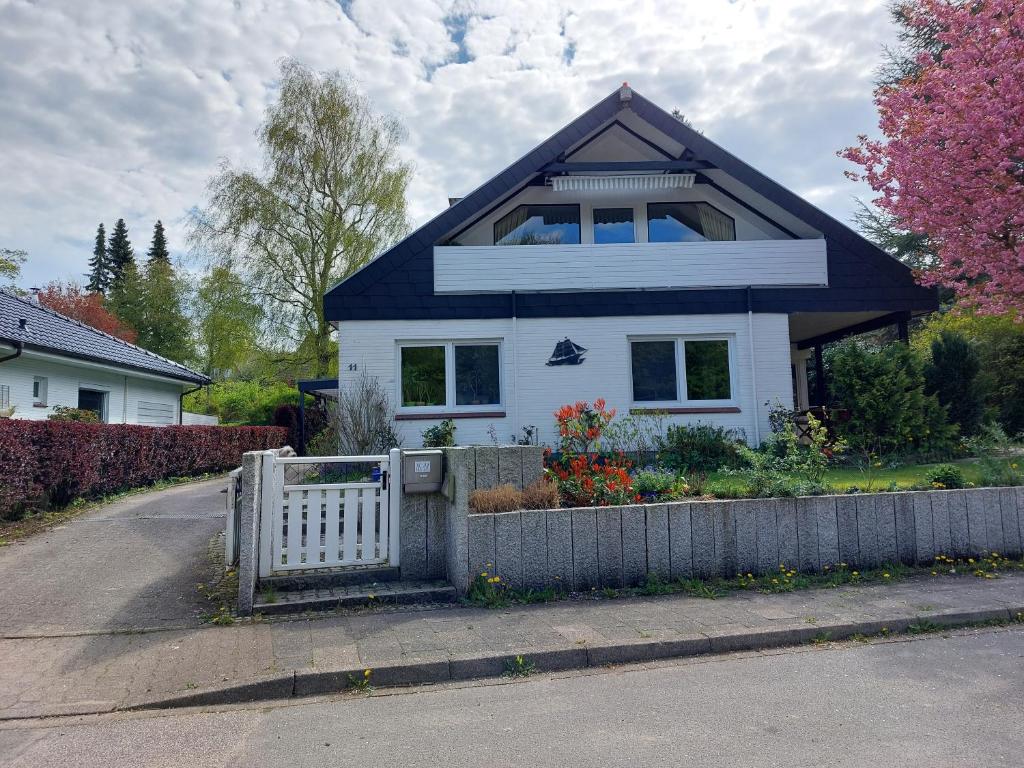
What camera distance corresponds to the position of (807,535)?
23.3 ft

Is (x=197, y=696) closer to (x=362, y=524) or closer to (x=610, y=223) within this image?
(x=362, y=524)

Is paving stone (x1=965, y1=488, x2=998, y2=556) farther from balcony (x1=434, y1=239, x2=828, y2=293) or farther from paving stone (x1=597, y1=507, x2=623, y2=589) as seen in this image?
balcony (x1=434, y1=239, x2=828, y2=293)

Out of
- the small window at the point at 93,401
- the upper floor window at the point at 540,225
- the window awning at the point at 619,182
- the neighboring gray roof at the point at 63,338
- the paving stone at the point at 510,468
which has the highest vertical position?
the window awning at the point at 619,182

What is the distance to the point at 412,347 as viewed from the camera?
13.0 metres

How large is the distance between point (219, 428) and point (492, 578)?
14.9 m

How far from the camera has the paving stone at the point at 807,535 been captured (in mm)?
7055

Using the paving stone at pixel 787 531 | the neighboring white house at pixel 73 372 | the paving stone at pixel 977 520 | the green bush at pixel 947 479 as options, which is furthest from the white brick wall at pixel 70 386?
the paving stone at pixel 977 520

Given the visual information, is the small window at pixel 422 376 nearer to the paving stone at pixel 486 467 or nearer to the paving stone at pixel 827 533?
the paving stone at pixel 486 467

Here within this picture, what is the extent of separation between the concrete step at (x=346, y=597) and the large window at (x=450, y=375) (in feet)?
21.8

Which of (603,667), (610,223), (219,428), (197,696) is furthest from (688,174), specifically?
(219,428)

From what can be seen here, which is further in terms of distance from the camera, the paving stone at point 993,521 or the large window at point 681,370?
the large window at point 681,370

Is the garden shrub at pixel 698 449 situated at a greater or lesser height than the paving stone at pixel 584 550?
greater

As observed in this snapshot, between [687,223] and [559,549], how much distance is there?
10.0 m

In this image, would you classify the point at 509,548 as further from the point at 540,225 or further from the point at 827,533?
the point at 540,225
